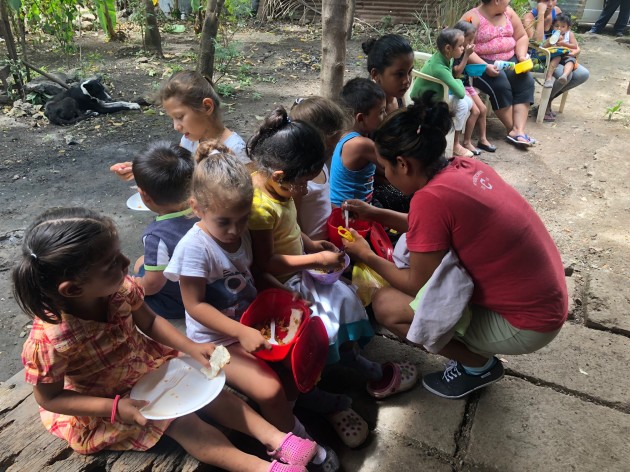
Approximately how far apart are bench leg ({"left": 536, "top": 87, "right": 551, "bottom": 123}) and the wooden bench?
5502 millimetres

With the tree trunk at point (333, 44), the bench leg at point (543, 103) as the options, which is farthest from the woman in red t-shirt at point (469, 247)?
the bench leg at point (543, 103)

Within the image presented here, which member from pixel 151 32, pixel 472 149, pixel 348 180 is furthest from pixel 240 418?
pixel 151 32

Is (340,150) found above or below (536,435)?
above

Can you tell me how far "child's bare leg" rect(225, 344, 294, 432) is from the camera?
175 centimetres

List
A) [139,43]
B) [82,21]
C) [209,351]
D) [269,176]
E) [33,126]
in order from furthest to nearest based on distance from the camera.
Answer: [82,21] < [139,43] < [33,126] < [269,176] < [209,351]

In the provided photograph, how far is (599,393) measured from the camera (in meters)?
2.23

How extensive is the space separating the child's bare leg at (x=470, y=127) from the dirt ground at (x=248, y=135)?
19 cm

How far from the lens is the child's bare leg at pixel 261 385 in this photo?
68.9 inches

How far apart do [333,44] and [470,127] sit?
222 centimetres

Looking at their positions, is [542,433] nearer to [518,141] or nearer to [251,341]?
[251,341]

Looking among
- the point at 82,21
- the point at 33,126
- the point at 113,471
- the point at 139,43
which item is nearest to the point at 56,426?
the point at 113,471

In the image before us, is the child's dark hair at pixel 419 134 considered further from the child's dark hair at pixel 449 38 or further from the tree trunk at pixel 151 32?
the tree trunk at pixel 151 32

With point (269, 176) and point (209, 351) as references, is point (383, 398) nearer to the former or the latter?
point (209, 351)

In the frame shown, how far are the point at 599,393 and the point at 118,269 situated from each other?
84.3 inches
